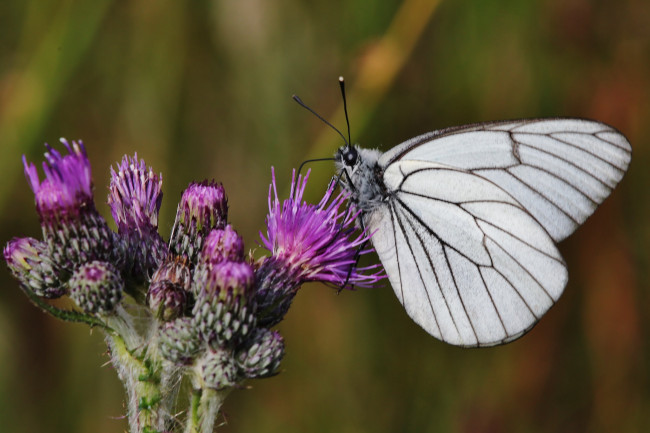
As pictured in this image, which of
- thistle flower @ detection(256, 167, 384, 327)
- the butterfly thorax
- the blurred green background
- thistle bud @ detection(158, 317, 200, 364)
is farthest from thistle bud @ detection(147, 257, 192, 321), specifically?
the blurred green background

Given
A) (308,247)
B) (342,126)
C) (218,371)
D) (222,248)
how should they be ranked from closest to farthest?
1. (218,371)
2. (222,248)
3. (308,247)
4. (342,126)

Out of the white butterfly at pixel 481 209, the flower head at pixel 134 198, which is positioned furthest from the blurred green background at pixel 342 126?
the flower head at pixel 134 198

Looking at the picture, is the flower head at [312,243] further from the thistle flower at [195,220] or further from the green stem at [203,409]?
the green stem at [203,409]

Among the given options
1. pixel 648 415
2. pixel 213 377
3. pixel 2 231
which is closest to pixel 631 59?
pixel 648 415

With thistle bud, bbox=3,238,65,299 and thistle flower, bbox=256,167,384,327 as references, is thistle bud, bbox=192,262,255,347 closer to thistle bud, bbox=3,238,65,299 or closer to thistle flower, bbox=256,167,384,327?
thistle flower, bbox=256,167,384,327

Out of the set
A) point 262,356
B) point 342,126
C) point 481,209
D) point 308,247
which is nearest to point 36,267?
point 262,356

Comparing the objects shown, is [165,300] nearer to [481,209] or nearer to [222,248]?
[222,248]
